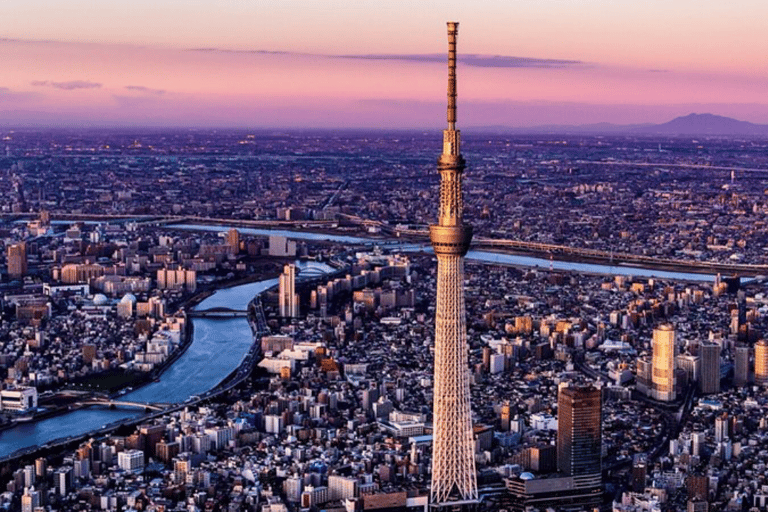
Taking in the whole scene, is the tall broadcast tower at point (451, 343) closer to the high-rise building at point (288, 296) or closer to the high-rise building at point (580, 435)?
the high-rise building at point (580, 435)

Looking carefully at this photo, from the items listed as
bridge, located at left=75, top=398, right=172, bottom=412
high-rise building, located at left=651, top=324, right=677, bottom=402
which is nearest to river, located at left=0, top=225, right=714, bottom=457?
bridge, located at left=75, top=398, right=172, bottom=412

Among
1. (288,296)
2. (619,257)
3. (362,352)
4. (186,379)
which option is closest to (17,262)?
(288,296)

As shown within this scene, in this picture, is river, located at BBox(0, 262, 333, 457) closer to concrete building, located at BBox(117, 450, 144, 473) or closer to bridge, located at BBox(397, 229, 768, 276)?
concrete building, located at BBox(117, 450, 144, 473)

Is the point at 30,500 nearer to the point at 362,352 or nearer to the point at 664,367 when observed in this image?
the point at 664,367

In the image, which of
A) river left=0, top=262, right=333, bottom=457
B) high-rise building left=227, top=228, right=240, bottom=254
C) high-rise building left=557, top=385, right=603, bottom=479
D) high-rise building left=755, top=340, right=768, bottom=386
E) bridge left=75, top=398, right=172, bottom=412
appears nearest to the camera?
high-rise building left=557, top=385, right=603, bottom=479

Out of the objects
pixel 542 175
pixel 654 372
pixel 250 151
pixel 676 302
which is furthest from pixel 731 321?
pixel 250 151
